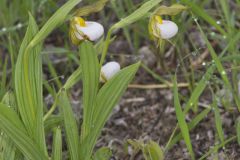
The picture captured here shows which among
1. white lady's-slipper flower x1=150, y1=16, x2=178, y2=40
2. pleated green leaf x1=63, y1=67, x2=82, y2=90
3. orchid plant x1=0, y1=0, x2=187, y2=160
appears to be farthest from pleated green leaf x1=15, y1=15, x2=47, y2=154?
white lady's-slipper flower x1=150, y1=16, x2=178, y2=40

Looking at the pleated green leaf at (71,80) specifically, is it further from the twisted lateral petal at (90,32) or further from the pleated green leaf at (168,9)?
the pleated green leaf at (168,9)

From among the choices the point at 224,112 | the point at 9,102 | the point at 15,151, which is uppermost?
the point at 9,102

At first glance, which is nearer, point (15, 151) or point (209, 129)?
point (15, 151)

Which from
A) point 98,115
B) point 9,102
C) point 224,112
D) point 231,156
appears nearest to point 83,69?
point 98,115

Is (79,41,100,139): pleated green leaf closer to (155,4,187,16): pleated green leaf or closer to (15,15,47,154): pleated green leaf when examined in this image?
(15,15,47,154): pleated green leaf

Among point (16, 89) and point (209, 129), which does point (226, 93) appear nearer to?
point (209, 129)

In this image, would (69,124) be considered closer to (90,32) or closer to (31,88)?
(31,88)

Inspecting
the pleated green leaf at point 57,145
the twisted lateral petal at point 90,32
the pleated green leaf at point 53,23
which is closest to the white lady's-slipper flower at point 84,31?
the twisted lateral petal at point 90,32
